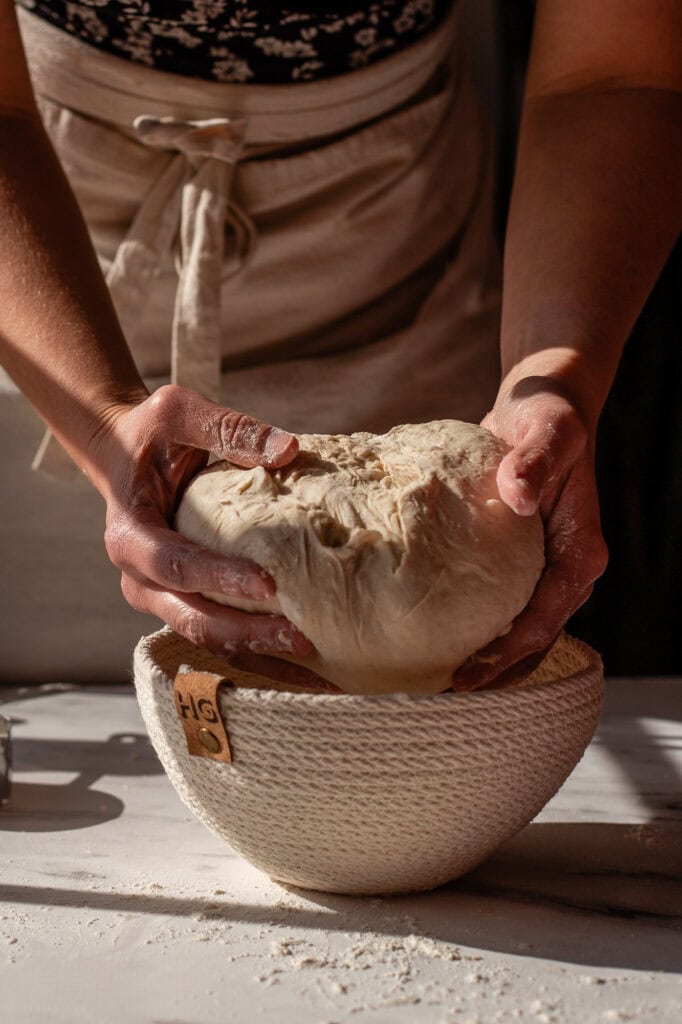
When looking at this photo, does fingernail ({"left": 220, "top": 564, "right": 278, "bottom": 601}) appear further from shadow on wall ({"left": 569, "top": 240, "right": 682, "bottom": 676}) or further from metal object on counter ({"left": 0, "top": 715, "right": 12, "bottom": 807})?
shadow on wall ({"left": 569, "top": 240, "right": 682, "bottom": 676})

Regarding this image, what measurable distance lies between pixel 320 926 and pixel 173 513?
42cm

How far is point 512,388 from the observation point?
127cm

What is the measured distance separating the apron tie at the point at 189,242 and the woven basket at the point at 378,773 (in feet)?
2.31

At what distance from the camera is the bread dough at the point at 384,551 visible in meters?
1.03

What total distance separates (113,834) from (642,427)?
132 cm

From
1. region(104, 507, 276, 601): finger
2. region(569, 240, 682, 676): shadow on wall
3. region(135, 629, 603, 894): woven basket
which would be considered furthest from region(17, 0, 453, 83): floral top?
region(135, 629, 603, 894): woven basket

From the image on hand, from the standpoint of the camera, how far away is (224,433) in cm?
111

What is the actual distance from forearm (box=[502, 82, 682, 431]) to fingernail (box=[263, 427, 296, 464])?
0.32 metres

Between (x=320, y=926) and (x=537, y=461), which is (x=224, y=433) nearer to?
(x=537, y=461)

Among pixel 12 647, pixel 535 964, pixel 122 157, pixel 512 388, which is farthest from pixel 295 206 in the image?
pixel 535 964

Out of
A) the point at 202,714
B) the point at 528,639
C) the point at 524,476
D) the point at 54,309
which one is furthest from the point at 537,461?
the point at 54,309

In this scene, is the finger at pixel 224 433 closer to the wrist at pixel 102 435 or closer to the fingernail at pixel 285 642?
the wrist at pixel 102 435

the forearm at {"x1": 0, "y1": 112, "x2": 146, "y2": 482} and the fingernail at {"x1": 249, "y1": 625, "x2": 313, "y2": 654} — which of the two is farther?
the forearm at {"x1": 0, "y1": 112, "x2": 146, "y2": 482}

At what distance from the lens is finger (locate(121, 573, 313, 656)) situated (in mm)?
1041
